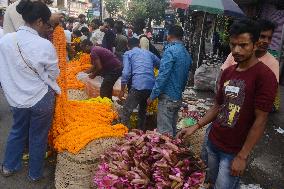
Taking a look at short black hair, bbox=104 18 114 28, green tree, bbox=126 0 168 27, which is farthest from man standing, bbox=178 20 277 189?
green tree, bbox=126 0 168 27

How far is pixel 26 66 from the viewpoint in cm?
398

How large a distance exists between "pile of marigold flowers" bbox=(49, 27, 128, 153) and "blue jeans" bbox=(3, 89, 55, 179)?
0.73 feet

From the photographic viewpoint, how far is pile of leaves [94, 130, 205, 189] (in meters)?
2.95

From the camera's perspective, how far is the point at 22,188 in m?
4.18

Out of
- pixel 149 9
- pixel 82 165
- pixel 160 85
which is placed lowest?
pixel 149 9

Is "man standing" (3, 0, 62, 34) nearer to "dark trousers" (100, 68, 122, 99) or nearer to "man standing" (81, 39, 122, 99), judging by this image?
"man standing" (81, 39, 122, 99)

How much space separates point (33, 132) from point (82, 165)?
0.80 metres

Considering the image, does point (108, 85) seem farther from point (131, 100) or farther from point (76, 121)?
point (76, 121)

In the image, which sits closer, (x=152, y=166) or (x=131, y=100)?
(x=152, y=166)

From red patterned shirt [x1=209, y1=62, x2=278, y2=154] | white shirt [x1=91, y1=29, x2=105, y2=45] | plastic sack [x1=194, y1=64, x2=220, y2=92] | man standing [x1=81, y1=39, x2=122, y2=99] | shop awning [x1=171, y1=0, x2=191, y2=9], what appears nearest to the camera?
red patterned shirt [x1=209, y1=62, x2=278, y2=154]

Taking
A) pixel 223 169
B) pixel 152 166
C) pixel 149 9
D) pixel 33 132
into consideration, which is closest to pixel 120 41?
pixel 33 132

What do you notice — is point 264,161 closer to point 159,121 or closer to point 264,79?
point 159,121

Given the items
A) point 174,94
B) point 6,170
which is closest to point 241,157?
point 174,94

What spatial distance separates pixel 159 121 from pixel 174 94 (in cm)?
47
